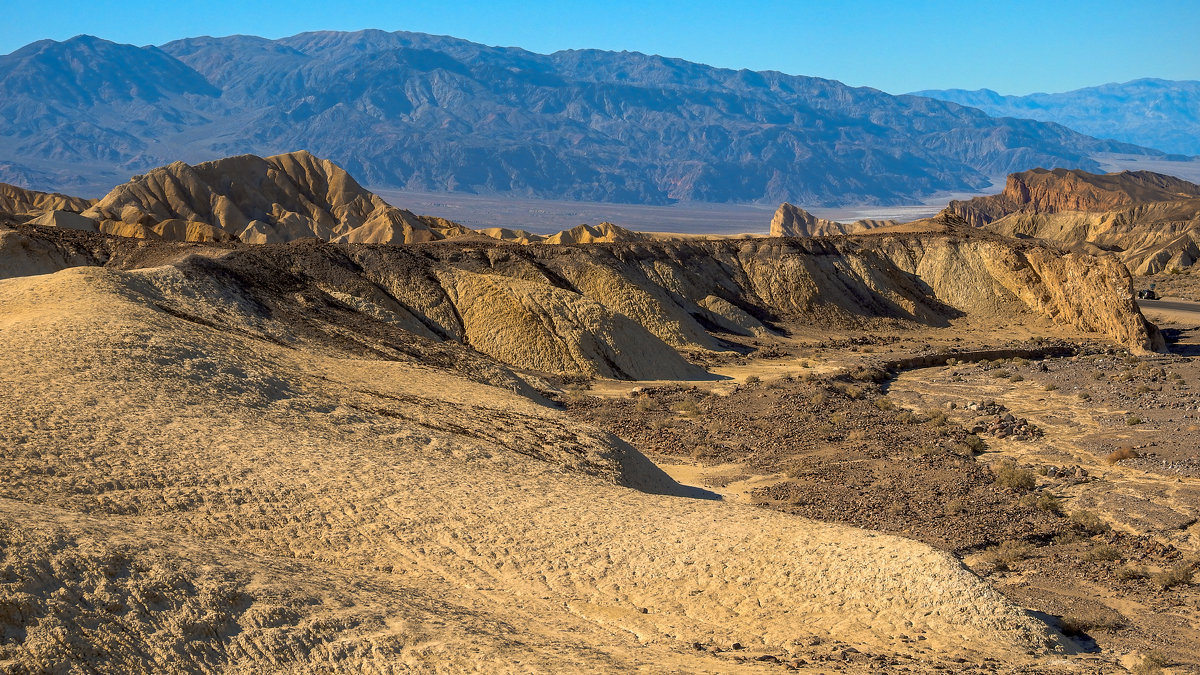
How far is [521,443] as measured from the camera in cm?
2183

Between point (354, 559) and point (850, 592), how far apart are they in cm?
697

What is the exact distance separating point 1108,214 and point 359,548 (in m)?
135

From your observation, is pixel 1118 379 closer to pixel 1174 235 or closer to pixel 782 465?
pixel 782 465

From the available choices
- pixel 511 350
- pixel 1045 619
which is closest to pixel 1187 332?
pixel 511 350

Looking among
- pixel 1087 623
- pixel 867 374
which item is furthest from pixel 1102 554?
pixel 867 374

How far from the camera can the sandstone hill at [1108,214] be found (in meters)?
110

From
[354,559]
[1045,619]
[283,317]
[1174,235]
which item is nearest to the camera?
[354,559]

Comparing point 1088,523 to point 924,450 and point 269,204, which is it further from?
point 269,204

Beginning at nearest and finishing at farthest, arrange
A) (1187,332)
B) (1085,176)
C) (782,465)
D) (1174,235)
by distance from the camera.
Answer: (782,465)
(1187,332)
(1174,235)
(1085,176)

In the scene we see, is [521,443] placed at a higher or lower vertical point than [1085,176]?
lower

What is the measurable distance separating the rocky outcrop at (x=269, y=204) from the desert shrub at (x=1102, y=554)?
61296mm

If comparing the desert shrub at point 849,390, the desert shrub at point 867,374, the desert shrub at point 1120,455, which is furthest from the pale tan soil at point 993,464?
the desert shrub at point 867,374

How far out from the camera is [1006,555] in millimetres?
20094

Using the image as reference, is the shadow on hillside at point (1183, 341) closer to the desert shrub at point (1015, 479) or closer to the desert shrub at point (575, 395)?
the desert shrub at point (1015, 479)
